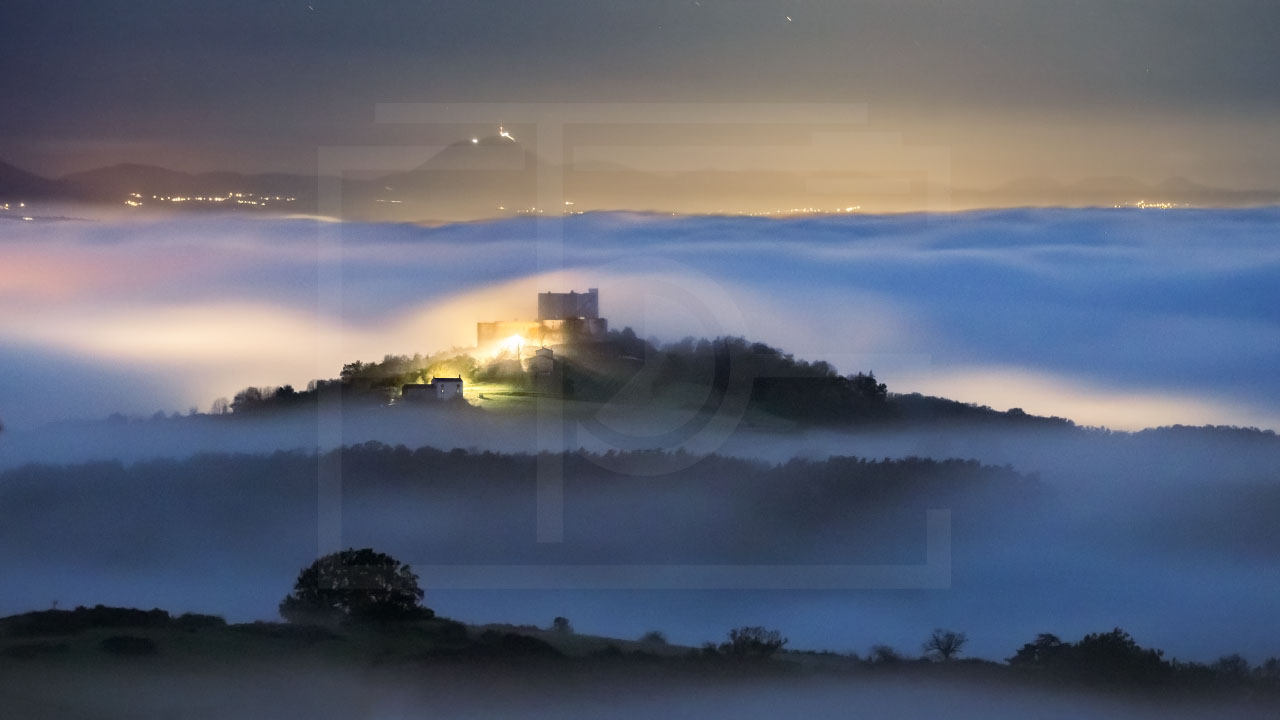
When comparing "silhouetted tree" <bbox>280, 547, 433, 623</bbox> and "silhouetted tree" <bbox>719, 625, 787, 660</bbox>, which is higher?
"silhouetted tree" <bbox>280, 547, 433, 623</bbox>

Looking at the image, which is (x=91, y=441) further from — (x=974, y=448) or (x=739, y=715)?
(x=974, y=448)

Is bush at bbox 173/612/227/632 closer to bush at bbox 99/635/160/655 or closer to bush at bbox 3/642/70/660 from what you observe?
bush at bbox 99/635/160/655

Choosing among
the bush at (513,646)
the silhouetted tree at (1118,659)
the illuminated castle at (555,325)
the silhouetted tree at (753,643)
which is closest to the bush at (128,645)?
the bush at (513,646)

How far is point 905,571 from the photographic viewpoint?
1146cm

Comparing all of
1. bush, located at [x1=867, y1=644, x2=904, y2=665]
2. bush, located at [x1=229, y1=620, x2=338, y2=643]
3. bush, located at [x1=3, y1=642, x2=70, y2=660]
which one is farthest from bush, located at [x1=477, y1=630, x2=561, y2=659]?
bush, located at [x1=3, y1=642, x2=70, y2=660]

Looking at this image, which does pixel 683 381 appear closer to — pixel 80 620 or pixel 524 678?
pixel 524 678

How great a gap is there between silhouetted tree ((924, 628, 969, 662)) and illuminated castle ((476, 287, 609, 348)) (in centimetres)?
451

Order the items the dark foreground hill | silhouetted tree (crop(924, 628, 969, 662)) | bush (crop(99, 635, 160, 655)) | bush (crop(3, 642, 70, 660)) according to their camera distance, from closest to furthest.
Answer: the dark foreground hill < bush (crop(99, 635, 160, 655)) < silhouetted tree (crop(924, 628, 969, 662)) < bush (crop(3, 642, 70, 660))

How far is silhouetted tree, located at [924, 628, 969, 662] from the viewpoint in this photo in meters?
10.6

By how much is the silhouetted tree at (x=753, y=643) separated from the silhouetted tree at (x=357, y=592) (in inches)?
116

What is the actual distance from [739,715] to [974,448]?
159 inches

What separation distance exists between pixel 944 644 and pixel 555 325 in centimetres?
505

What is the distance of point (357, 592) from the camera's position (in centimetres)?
1079

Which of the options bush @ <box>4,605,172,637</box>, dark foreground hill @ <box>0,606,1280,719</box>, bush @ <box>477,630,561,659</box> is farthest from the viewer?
bush @ <box>4,605,172,637</box>
